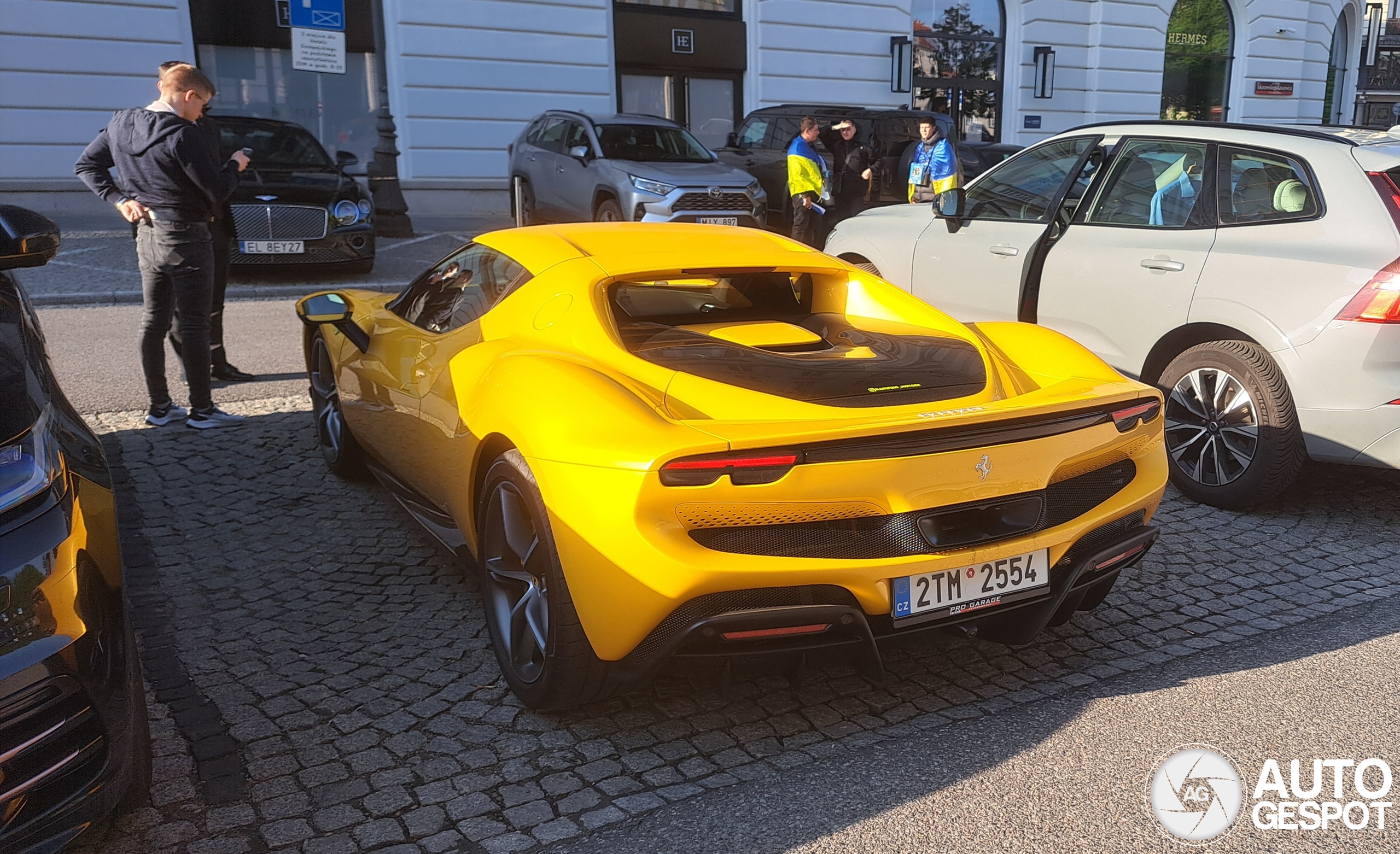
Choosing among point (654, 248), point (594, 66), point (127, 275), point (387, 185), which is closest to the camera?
point (654, 248)

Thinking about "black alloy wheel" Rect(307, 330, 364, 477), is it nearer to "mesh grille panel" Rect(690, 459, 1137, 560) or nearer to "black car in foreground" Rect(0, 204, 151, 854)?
"black car in foreground" Rect(0, 204, 151, 854)

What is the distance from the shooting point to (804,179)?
12266 millimetres

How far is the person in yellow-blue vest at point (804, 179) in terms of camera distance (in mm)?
12266

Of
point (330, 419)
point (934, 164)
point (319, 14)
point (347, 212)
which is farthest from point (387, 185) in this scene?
point (330, 419)

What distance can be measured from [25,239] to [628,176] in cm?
981

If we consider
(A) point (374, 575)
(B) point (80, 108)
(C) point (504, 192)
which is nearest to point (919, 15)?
(C) point (504, 192)

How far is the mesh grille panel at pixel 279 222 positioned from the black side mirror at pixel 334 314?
671 cm

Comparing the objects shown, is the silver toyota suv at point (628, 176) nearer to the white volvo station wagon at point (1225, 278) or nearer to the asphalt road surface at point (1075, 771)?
the white volvo station wagon at point (1225, 278)

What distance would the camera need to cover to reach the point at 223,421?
639 cm

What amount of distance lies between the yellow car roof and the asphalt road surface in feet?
5.56

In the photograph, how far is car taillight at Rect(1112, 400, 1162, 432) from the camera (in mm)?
3297

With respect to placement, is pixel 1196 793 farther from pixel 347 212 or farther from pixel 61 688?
pixel 347 212

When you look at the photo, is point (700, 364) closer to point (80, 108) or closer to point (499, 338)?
point (499, 338)

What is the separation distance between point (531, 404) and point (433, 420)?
2.81ft
